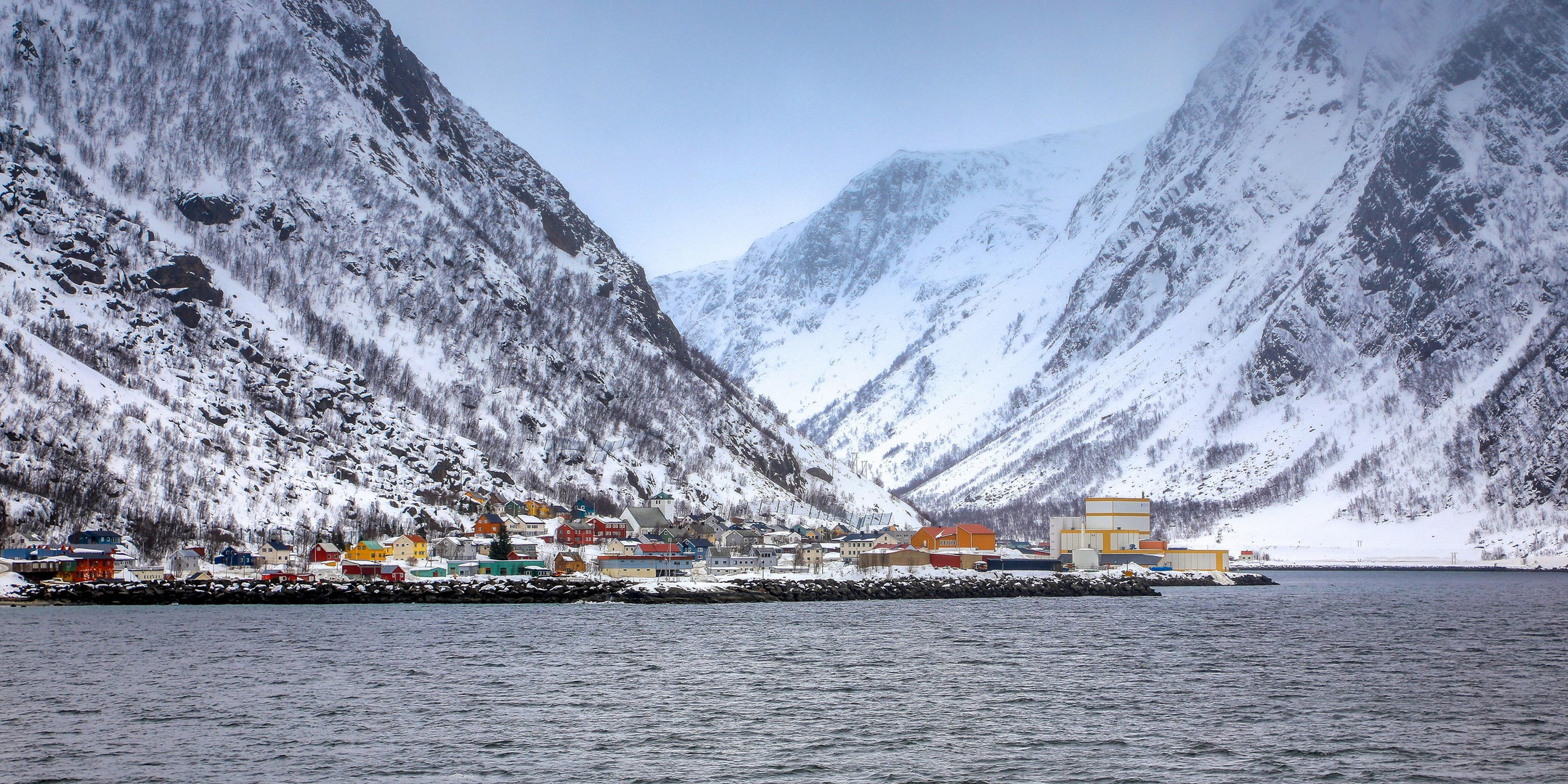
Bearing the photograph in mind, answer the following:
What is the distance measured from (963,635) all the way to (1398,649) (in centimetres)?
2848

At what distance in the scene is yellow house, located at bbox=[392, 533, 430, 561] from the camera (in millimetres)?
148375

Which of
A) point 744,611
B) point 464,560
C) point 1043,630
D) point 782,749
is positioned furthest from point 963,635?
point 464,560

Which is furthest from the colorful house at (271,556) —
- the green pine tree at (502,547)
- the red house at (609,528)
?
the red house at (609,528)

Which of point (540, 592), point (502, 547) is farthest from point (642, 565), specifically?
point (540, 592)

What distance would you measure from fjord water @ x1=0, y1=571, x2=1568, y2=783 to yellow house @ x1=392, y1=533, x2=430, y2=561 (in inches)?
1709

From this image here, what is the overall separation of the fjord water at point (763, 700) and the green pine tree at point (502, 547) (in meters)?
42.9

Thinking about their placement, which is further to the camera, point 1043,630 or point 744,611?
point 744,611

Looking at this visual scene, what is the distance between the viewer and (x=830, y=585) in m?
142

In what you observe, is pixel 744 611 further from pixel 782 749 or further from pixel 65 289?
pixel 65 289

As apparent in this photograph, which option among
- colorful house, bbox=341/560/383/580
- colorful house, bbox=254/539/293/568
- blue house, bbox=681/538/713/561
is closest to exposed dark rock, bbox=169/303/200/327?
colorful house, bbox=254/539/293/568

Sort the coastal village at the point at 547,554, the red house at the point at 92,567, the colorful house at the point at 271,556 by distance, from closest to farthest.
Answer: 1. the red house at the point at 92,567
2. the coastal village at the point at 547,554
3. the colorful house at the point at 271,556

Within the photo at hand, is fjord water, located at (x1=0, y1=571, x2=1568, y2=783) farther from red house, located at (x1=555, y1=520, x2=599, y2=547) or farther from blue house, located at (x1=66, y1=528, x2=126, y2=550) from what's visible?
red house, located at (x1=555, y1=520, x2=599, y2=547)

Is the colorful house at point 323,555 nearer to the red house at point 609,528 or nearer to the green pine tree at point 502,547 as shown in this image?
the green pine tree at point 502,547

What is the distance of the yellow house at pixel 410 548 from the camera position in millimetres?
148375
